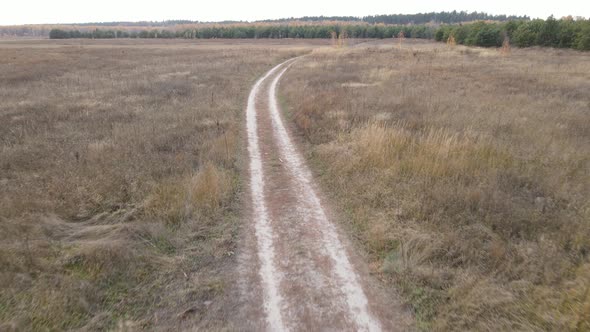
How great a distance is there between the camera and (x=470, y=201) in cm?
685

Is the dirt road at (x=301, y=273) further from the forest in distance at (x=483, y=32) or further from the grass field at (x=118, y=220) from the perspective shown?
the forest in distance at (x=483, y=32)

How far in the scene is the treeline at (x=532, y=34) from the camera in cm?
4681

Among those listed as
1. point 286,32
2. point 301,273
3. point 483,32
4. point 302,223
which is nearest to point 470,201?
point 302,223

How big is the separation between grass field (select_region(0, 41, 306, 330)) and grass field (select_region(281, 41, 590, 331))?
2.82 m

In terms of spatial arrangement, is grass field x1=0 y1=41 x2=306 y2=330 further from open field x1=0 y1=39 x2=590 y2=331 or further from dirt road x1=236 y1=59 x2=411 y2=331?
dirt road x1=236 y1=59 x2=411 y2=331

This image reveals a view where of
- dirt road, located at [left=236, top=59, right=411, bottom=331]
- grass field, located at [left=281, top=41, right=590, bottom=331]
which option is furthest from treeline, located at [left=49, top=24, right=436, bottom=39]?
dirt road, located at [left=236, top=59, right=411, bottom=331]

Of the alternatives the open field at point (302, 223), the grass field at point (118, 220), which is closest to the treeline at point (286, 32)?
the open field at point (302, 223)

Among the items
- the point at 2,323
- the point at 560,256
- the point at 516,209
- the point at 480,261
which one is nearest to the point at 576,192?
the point at 516,209

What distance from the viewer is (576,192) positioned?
7.18 meters

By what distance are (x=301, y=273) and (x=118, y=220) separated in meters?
3.95

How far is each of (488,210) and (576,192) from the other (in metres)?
2.36

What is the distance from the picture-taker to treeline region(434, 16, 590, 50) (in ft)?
154

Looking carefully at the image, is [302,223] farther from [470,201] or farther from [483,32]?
[483,32]

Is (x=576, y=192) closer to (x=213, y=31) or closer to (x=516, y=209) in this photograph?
(x=516, y=209)
